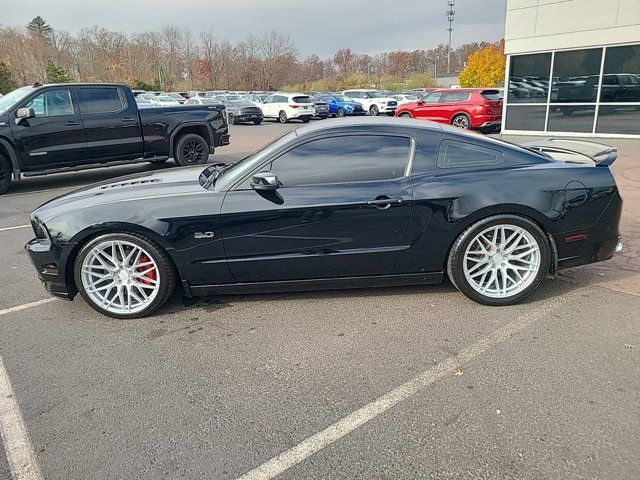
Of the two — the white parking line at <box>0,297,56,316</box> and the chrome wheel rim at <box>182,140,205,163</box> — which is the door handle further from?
the chrome wheel rim at <box>182,140,205,163</box>

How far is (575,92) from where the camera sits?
533 inches

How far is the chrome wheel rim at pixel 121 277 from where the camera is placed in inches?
140

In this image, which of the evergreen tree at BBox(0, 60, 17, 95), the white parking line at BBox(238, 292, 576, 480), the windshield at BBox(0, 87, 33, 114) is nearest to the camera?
the white parking line at BBox(238, 292, 576, 480)

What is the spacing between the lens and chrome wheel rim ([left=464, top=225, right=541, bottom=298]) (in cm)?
362

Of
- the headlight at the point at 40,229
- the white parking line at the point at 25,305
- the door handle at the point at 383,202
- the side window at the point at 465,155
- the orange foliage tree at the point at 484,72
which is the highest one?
the orange foliage tree at the point at 484,72

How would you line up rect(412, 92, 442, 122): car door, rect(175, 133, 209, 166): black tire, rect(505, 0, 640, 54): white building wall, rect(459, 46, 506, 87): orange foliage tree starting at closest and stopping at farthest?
rect(175, 133, 209, 166): black tire < rect(505, 0, 640, 54): white building wall < rect(412, 92, 442, 122): car door < rect(459, 46, 506, 87): orange foliage tree

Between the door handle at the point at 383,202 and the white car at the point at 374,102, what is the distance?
24.0 m

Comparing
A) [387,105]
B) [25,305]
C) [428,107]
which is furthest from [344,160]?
[387,105]

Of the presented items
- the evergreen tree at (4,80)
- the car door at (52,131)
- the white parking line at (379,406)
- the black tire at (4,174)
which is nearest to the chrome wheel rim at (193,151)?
the car door at (52,131)

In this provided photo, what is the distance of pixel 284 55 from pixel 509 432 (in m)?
72.8

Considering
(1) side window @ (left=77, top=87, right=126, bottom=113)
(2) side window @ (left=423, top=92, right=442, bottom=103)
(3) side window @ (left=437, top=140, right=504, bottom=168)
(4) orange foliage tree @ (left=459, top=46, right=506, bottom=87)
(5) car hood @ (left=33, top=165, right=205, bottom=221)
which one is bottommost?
(5) car hood @ (left=33, top=165, right=205, bottom=221)

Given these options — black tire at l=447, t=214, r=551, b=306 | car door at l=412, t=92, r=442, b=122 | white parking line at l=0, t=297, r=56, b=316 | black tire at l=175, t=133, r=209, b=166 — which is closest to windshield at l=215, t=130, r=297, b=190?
black tire at l=447, t=214, r=551, b=306

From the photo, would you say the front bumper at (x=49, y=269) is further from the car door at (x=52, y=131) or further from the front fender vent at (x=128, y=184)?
the car door at (x=52, y=131)

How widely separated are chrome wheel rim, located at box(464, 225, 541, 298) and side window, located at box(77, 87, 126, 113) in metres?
7.91
